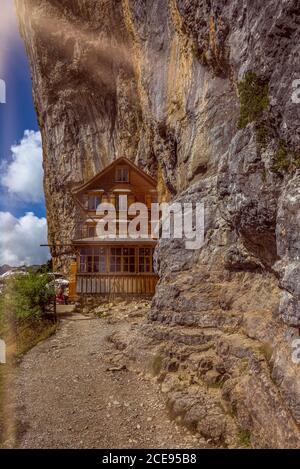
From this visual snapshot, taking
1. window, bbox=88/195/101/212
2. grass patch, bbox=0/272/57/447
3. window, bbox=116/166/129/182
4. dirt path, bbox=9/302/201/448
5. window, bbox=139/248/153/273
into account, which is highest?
window, bbox=116/166/129/182

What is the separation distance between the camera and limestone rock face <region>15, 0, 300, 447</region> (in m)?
8.93

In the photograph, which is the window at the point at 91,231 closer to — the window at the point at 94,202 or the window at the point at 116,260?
the window at the point at 94,202

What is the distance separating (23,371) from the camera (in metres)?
14.4

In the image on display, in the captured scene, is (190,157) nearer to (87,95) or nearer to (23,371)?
(23,371)

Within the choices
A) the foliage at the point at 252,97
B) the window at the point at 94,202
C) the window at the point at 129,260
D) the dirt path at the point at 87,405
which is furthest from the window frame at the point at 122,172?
the foliage at the point at 252,97

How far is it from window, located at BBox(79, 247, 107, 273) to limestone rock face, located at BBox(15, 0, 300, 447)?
797 cm

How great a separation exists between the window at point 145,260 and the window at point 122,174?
923cm

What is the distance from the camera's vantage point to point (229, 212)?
1238 centimetres

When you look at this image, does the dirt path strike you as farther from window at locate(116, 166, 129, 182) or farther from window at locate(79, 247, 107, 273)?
window at locate(116, 166, 129, 182)

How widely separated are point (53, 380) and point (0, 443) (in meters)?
3.97

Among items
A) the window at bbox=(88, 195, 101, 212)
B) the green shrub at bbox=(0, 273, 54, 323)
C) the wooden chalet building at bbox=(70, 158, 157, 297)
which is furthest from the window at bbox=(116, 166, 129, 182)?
the green shrub at bbox=(0, 273, 54, 323)

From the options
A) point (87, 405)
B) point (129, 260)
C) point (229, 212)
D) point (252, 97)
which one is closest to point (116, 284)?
point (129, 260)

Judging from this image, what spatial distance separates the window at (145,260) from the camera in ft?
91.4

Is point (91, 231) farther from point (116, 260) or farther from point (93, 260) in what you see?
point (116, 260)
